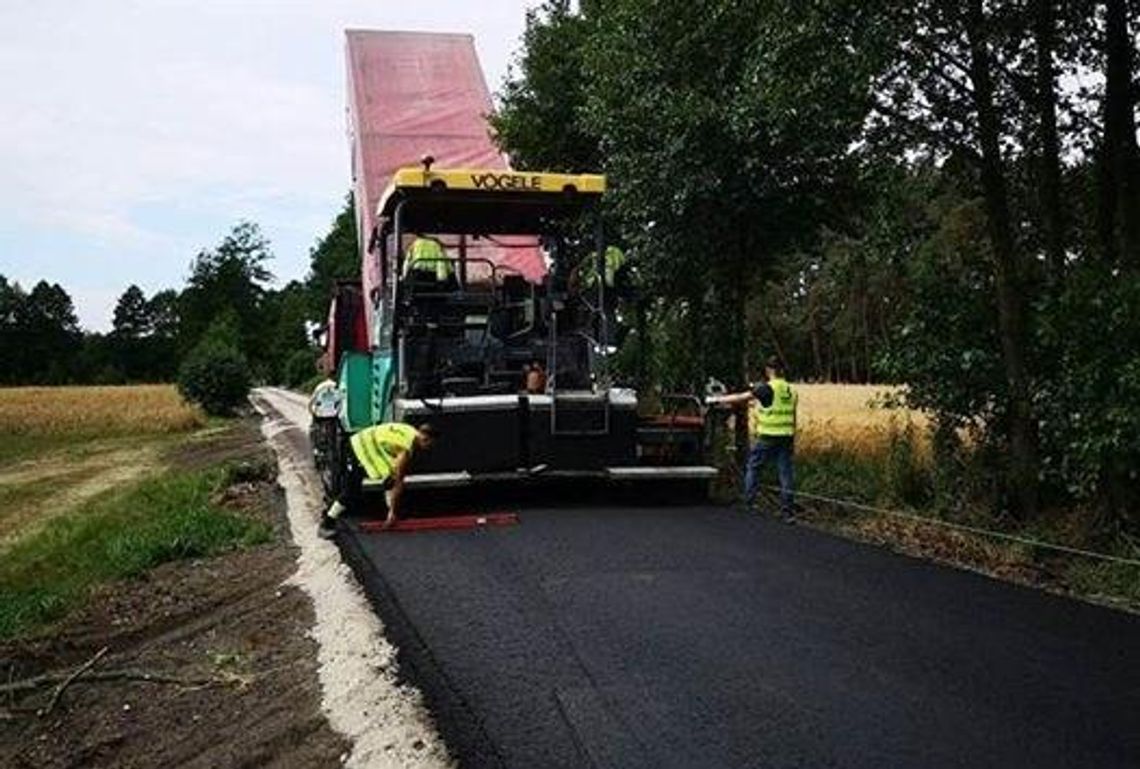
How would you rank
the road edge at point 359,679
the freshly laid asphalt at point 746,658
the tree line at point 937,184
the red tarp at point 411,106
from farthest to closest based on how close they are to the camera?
the red tarp at point 411,106
the tree line at point 937,184
the road edge at point 359,679
the freshly laid asphalt at point 746,658

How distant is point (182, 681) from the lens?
694 centimetres

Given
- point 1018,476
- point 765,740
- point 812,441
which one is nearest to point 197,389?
point 812,441

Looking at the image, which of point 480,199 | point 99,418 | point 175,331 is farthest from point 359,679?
point 175,331

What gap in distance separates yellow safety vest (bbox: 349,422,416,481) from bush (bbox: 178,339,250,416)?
36.6 metres

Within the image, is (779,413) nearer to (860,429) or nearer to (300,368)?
(860,429)

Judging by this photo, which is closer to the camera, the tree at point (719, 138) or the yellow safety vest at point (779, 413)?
the tree at point (719, 138)

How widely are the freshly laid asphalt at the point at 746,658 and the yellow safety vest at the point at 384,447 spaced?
3.62ft

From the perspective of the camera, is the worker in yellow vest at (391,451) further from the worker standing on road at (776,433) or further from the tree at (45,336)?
the tree at (45,336)

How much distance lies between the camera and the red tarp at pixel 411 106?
14836mm

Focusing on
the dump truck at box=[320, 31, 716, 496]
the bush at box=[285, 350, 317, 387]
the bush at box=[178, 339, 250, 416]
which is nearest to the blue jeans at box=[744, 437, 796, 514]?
the dump truck at box=[320, 31, 716, 496]

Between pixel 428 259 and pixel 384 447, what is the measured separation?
1.85m

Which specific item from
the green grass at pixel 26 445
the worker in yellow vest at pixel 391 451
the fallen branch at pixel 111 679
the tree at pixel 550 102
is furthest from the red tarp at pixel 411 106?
the green grass at pixel 26 445

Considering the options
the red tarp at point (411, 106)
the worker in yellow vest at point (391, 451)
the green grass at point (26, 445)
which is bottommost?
the green grass at point (26, 445)

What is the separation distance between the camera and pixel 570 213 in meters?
11.4
